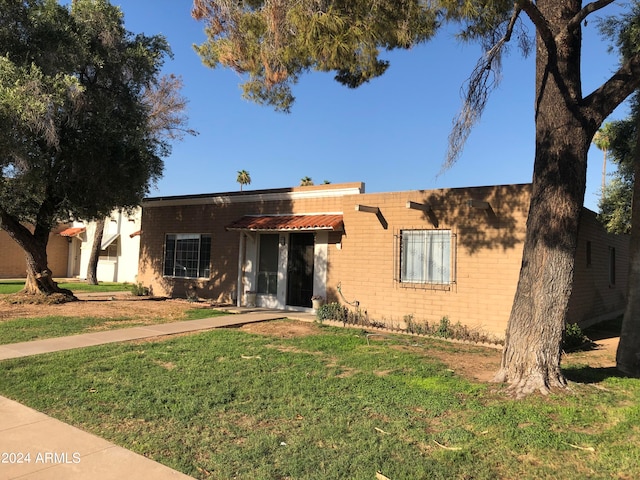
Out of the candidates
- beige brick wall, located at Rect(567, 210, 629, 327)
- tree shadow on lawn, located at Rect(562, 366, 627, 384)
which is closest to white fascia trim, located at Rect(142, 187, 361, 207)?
beige brick wall, located at Rect(567, 210, 629, 327)

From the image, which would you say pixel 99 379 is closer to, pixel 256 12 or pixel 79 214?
pixel 256 12

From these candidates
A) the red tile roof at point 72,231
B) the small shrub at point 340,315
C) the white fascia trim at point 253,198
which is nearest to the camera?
the small shrub at point 340,315

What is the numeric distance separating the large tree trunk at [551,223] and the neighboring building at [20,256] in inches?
1154

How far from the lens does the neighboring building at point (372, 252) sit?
11.1m

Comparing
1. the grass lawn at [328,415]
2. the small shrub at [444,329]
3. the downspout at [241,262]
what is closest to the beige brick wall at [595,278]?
the small shrub at [444,329]

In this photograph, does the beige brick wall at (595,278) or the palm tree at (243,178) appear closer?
the beige brick wall at (595,278)

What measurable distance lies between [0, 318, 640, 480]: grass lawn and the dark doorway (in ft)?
20.2

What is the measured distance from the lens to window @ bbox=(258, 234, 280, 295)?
15391 mm

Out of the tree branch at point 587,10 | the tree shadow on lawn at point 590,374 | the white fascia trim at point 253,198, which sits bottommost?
the tree shadow on lawn at point 590,374

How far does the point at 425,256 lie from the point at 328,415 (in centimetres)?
742

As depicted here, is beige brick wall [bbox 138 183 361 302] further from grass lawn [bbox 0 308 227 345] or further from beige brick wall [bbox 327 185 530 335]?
grass lawn [bbox 0 308 227 345]

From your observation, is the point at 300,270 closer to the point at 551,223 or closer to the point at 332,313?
the point at 332,313

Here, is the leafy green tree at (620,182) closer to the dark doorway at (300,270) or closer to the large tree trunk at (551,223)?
the large tree trunk at (551,223)

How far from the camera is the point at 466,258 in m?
11.4
